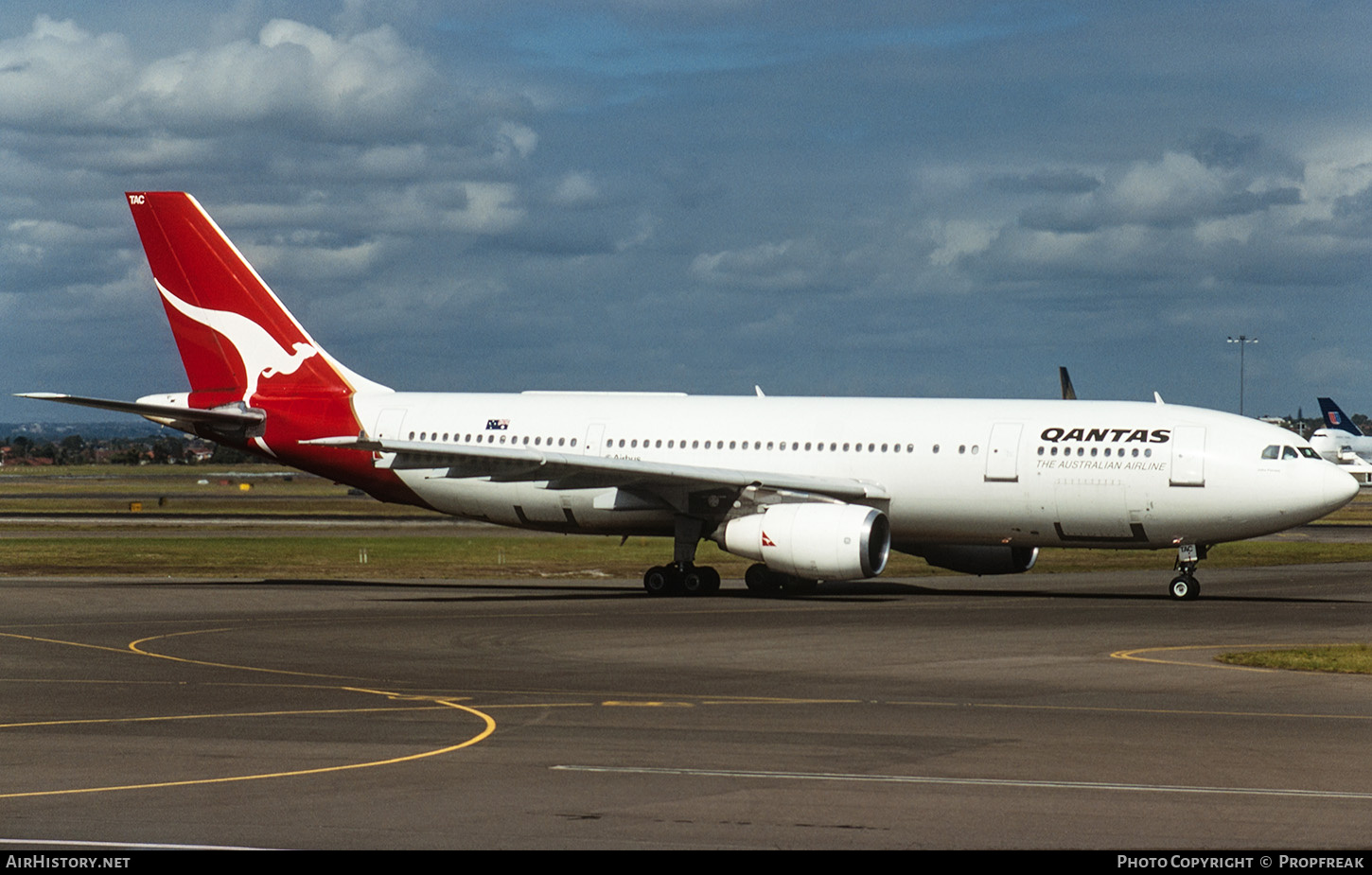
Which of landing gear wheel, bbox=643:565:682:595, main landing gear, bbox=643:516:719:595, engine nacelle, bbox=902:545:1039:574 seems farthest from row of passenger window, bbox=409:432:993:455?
engine nacelle, bbox=902:545:1039:574

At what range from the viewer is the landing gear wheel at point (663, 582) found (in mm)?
37438

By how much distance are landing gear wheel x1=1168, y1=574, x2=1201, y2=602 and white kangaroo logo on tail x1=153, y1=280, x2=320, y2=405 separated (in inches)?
877

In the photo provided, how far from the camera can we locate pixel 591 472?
3662cm

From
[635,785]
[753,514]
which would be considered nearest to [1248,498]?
[753,514]

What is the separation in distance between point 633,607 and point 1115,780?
20401 mm

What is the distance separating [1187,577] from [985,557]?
16.2 ft

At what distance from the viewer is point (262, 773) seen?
46.4 ft

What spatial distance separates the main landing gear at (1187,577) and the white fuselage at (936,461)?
41 cm

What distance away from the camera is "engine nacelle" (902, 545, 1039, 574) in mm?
38750

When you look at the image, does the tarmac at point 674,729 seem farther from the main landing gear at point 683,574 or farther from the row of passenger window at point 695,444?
the row of passenger window at point 695,444

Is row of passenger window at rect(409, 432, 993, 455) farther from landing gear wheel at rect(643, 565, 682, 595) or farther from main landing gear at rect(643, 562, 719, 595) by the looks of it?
landing gear wheel at rect(643, 565, 682, 595)

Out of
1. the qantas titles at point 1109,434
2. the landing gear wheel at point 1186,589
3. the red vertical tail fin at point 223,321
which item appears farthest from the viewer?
the red vertical tail fin at point 223,321

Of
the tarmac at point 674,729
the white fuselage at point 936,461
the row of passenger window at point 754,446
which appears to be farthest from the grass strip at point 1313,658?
the row of passenger window at point 754,446

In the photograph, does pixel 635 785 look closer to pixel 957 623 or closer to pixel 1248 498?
pixel 957 623
